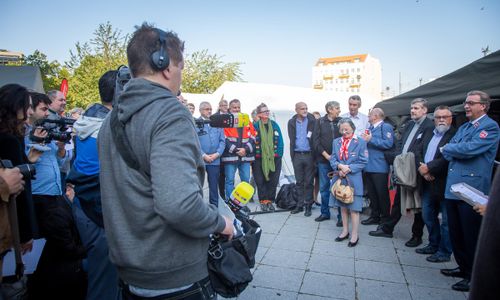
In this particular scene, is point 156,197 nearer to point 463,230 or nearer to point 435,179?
point 463,230

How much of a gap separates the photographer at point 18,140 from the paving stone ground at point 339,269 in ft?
6.84

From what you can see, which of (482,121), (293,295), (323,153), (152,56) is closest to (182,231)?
(152,56)

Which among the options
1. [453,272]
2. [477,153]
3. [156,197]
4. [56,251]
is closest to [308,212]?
[453,272]

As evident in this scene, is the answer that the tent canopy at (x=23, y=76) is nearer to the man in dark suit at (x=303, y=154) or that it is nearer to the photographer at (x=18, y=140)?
the man in dark suit at (x=303, y=154)

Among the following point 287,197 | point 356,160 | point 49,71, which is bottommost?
point 287,197

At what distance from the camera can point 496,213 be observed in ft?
2.25

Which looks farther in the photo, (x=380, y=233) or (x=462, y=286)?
(x=380, y=233)

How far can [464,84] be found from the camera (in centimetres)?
530

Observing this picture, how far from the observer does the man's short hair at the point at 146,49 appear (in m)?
1.39

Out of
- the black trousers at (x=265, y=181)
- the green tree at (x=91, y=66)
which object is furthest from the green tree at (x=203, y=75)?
the black trousers at (x=265, y=181)

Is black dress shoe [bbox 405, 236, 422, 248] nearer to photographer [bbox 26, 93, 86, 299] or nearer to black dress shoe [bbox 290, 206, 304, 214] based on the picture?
black dress shoe [bbox 290, 206, 304, 214]

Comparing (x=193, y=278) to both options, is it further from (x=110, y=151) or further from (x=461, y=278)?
(x=461, y=278)

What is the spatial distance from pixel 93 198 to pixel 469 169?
12.7 ft

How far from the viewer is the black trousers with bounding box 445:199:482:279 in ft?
11.5
